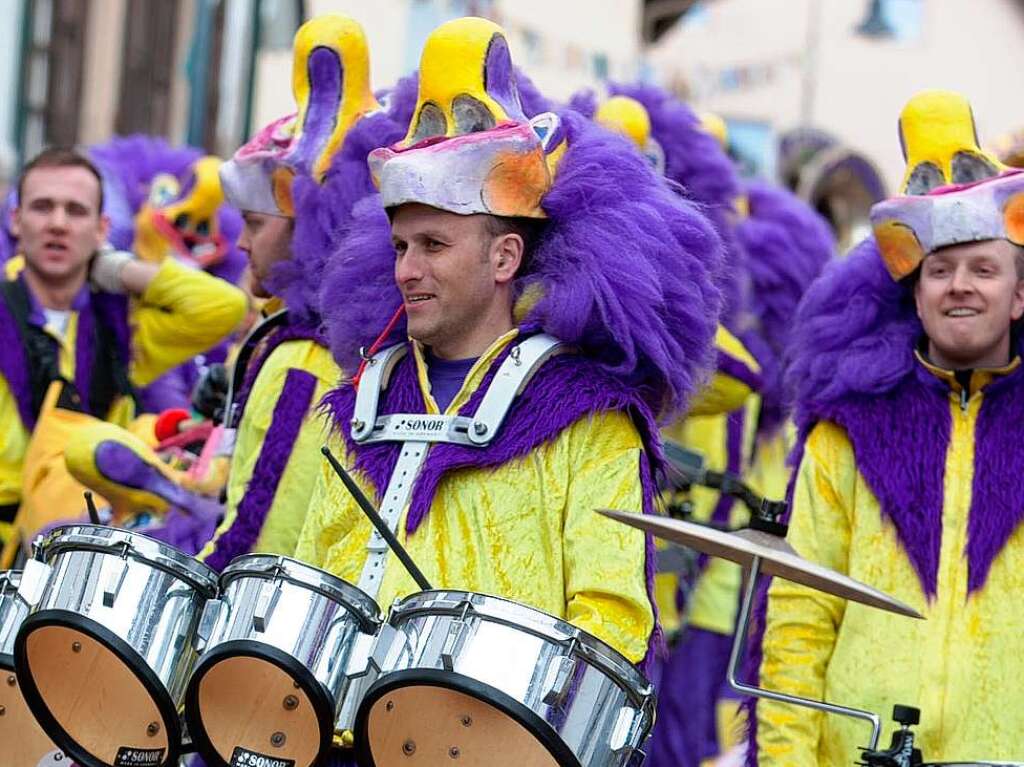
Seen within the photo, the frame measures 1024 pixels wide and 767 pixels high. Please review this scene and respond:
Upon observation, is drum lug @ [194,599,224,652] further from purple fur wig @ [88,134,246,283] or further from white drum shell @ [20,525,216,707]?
purple fur wig @ [88,134,246,283]

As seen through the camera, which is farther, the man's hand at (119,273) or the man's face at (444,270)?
the man's hand at (119,273)

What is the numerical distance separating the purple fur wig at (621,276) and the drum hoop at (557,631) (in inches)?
25.9

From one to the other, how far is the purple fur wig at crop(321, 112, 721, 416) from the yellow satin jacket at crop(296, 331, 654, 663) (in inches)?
5.2

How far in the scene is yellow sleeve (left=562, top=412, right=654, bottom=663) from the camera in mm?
3672

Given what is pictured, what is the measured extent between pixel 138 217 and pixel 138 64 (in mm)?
6875

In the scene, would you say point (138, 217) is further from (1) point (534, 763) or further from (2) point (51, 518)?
(1) point (534, 763)

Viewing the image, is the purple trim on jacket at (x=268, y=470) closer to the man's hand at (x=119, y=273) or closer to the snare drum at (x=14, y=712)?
the snare drum at (x=14, y=712)

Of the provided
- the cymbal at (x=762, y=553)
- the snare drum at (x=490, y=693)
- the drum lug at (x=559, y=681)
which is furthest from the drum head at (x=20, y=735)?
the cymbal at (x=762, y=553)

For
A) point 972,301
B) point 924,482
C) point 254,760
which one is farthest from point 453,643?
point 972,301

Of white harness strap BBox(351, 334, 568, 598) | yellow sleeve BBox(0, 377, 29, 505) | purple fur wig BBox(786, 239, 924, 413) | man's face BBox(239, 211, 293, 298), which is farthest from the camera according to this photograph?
yellow sleeve BBox(0, 377, 29, 505)

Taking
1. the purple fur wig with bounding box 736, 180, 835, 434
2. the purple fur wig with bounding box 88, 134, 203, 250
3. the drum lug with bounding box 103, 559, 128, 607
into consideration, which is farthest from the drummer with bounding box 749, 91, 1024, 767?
the purple fur wig with bounding box 88, 134, 203, 250

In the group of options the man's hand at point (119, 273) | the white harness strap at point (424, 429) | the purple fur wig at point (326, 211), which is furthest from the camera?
the man's hand at point (119, 273)

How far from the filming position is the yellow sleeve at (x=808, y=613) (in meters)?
4.45

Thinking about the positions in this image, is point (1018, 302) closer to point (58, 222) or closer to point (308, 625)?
point (308, 625)
